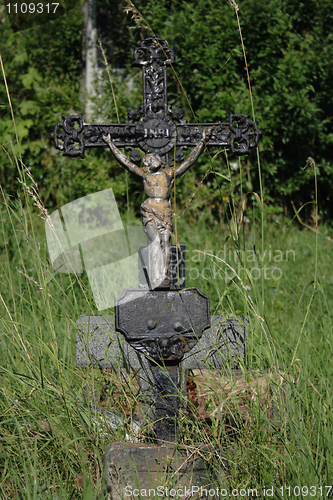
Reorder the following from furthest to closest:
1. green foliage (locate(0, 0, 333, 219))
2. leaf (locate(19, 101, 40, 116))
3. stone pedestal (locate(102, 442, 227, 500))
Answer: leaf (locate(19, 101, 40, 116))
green foliage (locate(0, 0, 333, 219))
stone pedestal (locate(102, 442, 227, 500))

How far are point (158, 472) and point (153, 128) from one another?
134 cm

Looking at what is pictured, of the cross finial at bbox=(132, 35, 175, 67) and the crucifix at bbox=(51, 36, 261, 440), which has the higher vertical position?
the cross finial at bbox=(132, 35, 175, 67)

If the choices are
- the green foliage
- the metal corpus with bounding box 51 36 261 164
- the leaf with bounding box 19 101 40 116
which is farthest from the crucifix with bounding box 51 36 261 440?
the leaf with bounding box 19 101 40 116

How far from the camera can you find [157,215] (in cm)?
181

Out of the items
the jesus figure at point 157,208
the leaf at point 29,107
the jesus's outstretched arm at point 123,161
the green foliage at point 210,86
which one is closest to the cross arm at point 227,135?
the jesus figure at point 157,208

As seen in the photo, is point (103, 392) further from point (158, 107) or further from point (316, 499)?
point (158, 107)

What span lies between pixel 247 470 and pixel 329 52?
14.3 feet

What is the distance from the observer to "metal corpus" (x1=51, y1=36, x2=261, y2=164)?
6.25 ft

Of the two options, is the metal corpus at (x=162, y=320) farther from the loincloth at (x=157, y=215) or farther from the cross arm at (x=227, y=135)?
the cross arm at (x=227, y=135)

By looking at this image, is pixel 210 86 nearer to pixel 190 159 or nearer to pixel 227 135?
pixel 227 135

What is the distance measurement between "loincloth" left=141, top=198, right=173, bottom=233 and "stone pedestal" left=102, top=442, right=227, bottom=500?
84 centimetres

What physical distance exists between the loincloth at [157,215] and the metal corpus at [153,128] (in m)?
0.22

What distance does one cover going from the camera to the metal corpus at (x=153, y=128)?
6.25 ft

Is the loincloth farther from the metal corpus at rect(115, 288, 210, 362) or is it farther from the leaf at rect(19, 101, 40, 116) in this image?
the leaf at rect(19, 101, 40, 116)
